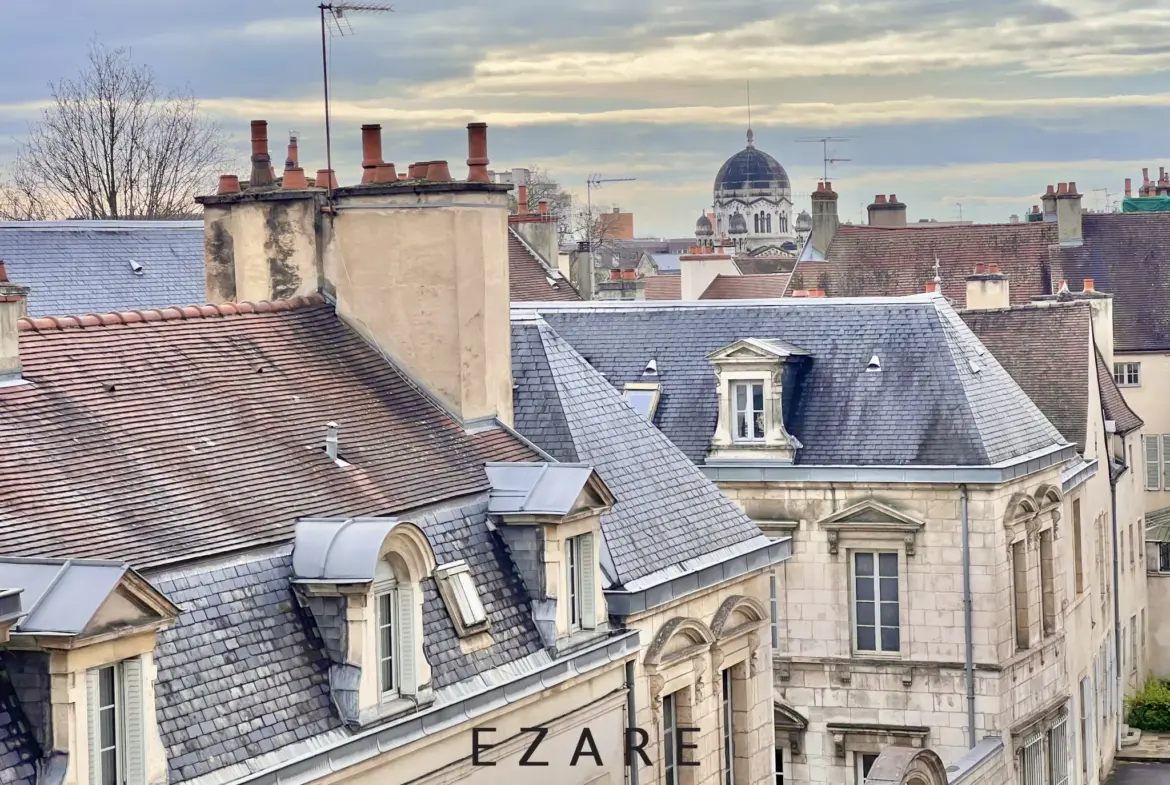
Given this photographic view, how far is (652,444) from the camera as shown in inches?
784

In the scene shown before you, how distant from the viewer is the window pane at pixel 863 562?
27344mm

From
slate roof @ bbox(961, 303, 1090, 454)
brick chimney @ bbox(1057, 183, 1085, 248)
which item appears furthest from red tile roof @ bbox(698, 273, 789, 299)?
slate roof @ bbox(961, 303, 1090, 454)

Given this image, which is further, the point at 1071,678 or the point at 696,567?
the point at 1071,678

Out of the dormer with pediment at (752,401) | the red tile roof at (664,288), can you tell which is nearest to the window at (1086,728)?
the dormer with pediment at (752,401)

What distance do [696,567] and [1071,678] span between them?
1445 centimetres

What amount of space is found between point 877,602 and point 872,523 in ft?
3.86

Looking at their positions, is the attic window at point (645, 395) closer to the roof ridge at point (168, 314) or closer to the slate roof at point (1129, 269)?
the roof ridge at point (168, 314)

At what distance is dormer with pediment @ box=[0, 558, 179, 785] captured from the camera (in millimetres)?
10680

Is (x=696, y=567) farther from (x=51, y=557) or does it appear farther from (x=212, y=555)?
(x=51, y=557)

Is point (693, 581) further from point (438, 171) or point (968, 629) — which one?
point (968, 629)

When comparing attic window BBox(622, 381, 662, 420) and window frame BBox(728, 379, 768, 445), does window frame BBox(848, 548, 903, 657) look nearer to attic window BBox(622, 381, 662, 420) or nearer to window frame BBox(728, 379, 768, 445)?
Result: window frame BBox(728, 379, 768, 445)

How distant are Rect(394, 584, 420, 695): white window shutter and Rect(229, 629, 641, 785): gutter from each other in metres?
0.25

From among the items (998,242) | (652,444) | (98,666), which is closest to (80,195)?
(998,242)

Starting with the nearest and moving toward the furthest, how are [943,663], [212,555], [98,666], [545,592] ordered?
[98,666] → [212,555] → [545,592] → [943,663]
